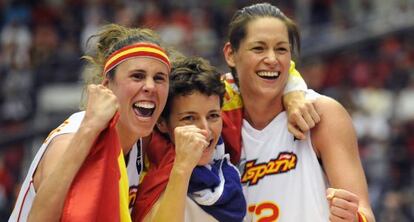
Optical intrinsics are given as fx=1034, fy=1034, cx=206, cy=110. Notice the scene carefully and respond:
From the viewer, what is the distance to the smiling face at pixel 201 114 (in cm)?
430

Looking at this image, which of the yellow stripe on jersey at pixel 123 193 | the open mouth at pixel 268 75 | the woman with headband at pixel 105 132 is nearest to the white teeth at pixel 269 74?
the open mouth at pixel 268 75

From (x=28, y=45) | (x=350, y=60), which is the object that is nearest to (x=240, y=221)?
(x=350, y=60)

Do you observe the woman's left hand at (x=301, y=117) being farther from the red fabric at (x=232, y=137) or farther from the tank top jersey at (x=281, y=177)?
the red fabric at (x=232, y=137)

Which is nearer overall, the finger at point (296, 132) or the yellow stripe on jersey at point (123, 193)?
the yellow stripe on jersey at point (123, 193)

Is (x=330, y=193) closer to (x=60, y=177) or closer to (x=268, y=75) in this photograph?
(x=268, y=75)

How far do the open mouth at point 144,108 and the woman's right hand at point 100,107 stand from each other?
0.81ft

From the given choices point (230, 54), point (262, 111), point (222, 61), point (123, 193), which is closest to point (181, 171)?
point (123, 193)

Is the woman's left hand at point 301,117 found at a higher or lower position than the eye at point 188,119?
higher

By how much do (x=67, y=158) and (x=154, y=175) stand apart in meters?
0.63

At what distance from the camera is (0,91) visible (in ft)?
43.3

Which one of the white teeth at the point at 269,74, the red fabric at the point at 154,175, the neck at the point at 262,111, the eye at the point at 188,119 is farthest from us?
the neck at the point at 262,111

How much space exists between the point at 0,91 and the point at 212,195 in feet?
30.7

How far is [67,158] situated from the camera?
373cm

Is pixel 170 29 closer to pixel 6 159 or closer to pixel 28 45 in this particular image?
pixel 28 45
